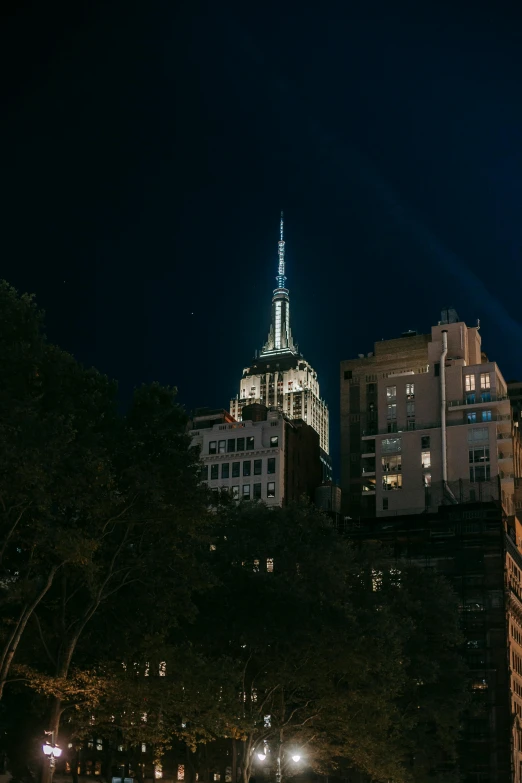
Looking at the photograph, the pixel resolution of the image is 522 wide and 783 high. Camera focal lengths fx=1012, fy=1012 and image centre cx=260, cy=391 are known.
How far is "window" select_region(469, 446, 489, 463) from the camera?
142375 mm

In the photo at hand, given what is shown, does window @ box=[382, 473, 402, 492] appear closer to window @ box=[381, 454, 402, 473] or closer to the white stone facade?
window @ box=[381, 454, 402, 473]

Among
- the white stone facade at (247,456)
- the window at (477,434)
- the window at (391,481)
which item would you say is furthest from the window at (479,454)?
the white stone facade at (247,456)

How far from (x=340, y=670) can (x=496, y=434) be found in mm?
89352

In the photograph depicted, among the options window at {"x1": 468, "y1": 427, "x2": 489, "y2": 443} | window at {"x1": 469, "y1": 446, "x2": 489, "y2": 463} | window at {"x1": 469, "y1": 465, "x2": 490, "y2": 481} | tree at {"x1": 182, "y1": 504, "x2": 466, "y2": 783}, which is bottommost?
tree at {"x1": 182, "y1": 504, "x2": 466, "y2": 783}

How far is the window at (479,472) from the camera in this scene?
141250 millimetres

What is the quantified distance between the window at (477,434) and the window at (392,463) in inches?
430

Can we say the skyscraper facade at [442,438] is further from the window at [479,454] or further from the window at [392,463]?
the window at [479,454]

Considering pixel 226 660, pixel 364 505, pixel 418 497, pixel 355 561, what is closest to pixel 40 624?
pixel 226 660

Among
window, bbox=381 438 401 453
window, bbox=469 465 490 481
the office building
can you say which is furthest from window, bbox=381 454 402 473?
the office building

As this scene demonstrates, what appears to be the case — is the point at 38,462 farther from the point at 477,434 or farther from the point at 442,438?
the point at 477,434

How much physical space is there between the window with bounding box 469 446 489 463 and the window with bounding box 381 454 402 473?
10.9 metres

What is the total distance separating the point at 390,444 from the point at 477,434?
13314 millimetres

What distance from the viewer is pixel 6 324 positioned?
42.0 metres

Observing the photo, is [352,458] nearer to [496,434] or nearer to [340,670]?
[496,434]
